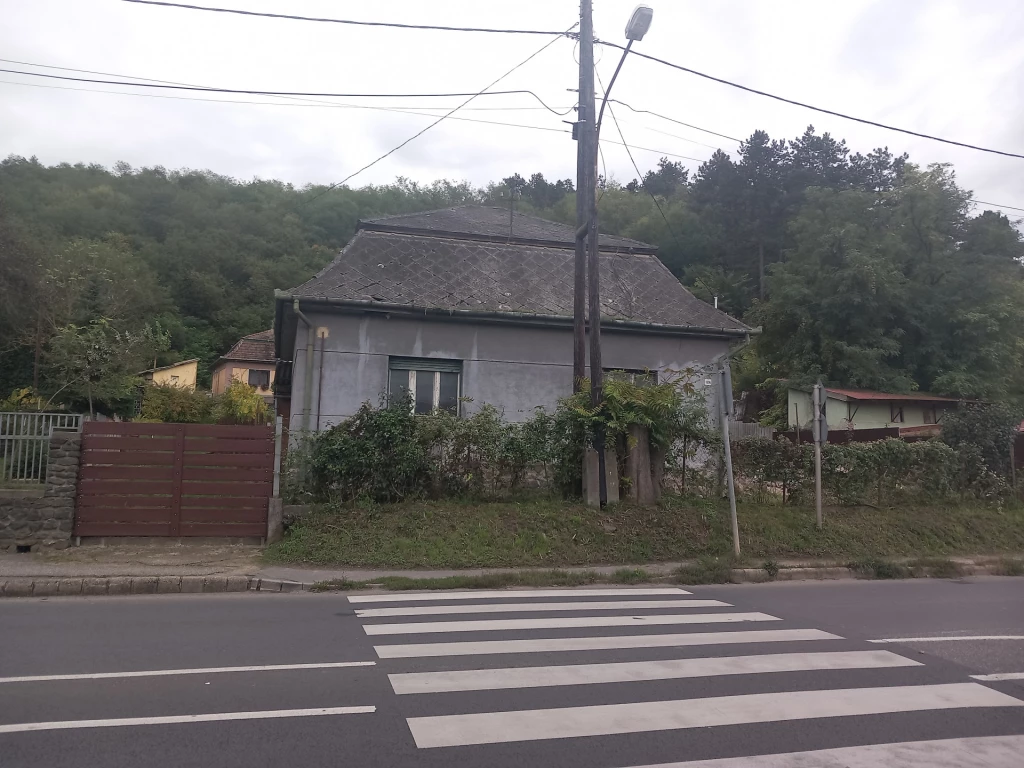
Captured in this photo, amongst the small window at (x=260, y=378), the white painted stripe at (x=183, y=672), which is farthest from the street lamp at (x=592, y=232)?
the small window at (x=260, y=378)

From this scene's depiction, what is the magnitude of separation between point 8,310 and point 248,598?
27.0 m

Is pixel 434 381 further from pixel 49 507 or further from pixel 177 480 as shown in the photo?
pixel 49 507

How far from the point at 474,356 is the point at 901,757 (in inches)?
509

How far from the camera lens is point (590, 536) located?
39.3 ft

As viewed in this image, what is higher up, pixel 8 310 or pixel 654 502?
pixel 8 310

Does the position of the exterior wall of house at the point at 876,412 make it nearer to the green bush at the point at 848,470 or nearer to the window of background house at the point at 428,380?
the green bush at the point at 848,470

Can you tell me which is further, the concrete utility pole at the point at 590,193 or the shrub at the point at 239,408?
the shrub at the point at 239,408

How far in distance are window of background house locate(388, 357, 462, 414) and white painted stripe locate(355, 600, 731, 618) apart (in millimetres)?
7752

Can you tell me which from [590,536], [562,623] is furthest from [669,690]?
[590,536]

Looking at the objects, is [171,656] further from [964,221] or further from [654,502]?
[964,221]

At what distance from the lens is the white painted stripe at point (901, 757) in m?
4.03

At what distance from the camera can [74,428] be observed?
12.0m

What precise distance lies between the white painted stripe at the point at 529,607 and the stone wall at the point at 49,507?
19.9 ft

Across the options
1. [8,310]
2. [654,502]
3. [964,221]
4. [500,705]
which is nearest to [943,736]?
[500,705]
